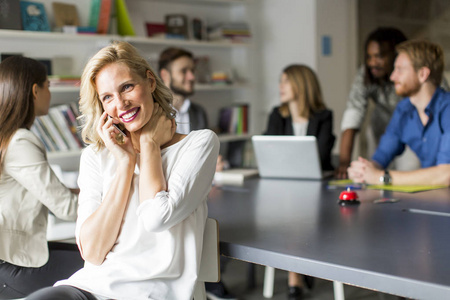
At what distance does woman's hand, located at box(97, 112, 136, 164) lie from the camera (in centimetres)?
168

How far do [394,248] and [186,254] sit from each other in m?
0.59

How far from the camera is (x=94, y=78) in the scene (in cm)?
171

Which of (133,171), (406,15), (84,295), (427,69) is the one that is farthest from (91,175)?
(406,15)

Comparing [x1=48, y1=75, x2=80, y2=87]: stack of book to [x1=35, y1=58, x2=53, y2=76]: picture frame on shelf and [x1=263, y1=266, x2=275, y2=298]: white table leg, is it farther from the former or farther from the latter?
[x1=263, y1=266, x2=275, y2=298]: white table leg

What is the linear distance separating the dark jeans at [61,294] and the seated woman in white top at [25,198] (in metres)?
0.44

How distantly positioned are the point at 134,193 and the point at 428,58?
6.21 feet

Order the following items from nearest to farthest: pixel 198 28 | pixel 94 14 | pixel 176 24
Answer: pixel 94 14 → pixel 176 24 → pixel 198 28

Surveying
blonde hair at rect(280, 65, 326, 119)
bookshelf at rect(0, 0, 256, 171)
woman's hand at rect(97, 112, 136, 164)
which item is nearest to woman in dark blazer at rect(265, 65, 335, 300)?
blonde hair at rect(280, 65, 326, 119)

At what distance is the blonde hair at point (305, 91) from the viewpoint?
3.62 m

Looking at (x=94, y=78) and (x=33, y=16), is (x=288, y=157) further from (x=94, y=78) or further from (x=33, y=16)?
(x=33, y=16)

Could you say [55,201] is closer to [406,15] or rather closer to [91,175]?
[91,175]

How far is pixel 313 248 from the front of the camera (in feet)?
5.25

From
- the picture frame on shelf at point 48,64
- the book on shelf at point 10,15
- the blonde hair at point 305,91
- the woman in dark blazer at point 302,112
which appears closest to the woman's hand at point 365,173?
the woman in dark blazer at point 302,112

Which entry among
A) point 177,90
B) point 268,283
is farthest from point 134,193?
point 177,90
